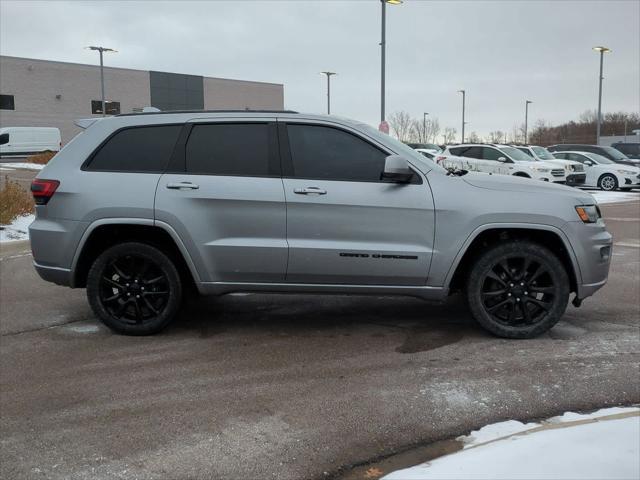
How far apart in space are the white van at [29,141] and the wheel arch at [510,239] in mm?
43808

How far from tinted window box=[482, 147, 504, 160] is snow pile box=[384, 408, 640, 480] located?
741 inches

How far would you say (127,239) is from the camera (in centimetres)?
530

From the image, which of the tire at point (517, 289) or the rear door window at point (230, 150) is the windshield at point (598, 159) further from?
the rear door window at point (230, 150)

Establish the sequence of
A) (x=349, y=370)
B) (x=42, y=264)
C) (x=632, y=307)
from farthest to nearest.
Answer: (x=632, y=307) → (x=42, y=264) → (x=349, y=370)

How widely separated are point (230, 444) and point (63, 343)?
98.7 inches

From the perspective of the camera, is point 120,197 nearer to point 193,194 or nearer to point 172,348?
point 193,194

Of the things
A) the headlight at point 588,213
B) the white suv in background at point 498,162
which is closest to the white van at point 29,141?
the white suv in background at point 498,162

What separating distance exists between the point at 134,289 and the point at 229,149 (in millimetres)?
1424

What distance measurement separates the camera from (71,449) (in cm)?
338

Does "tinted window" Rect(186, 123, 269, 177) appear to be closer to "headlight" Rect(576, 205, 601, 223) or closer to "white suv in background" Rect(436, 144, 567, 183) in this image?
"headlight" Rect(576, 205, 601, 223)

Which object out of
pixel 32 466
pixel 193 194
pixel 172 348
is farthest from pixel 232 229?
pixel 32 466

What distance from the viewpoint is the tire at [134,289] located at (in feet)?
16.9

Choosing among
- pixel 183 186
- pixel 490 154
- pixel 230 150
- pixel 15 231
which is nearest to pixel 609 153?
pixel 490 154

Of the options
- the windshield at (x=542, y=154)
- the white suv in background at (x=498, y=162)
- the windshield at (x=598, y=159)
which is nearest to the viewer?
A: the white suv in background at (x=498, y=162)
